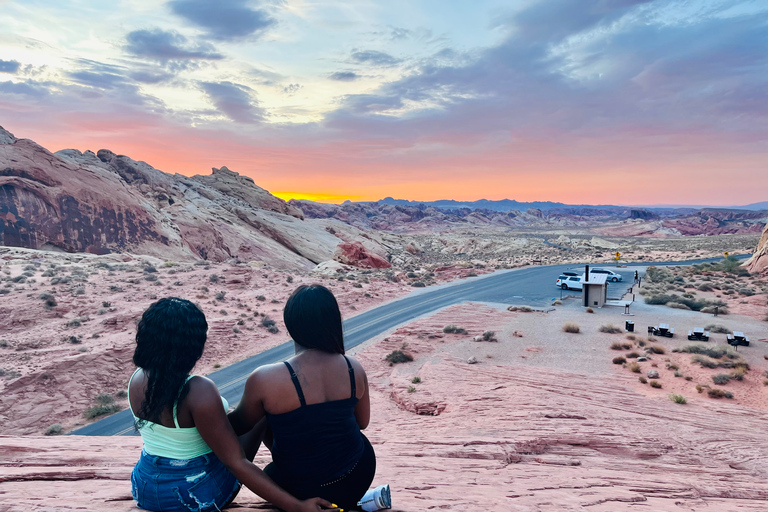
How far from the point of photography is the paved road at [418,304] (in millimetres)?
14992

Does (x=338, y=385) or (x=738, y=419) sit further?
(x=738, y=419)

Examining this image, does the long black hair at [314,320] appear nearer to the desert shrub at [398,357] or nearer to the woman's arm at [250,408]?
the woman's arm at [250,408]

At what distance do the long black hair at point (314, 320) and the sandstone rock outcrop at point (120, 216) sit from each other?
48601mm

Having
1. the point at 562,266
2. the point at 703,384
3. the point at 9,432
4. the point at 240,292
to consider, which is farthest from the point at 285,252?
the point at 703,384

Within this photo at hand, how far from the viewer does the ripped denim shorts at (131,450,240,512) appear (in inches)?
117

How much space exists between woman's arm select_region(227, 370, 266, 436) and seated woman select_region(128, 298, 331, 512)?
0.16 meters

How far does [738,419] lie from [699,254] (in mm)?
70629

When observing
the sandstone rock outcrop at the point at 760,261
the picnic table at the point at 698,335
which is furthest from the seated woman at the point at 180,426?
the sandstone rock outcrop at the point at 760,261

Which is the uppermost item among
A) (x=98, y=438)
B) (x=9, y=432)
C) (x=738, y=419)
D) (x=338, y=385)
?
(x=338, y=385)

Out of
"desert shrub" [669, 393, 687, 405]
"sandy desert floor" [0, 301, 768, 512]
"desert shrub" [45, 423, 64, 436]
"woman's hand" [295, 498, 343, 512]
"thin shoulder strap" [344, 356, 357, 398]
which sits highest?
"thin shoulder strap" [344, 356, 357, 398]

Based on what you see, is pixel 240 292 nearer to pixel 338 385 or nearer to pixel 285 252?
pixel 338 385

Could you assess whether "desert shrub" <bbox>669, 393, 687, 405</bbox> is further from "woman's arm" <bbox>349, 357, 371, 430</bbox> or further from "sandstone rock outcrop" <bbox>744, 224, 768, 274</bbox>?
"sandstone rock outcrop" <bbox>744, 224, 768, 274</bbox>

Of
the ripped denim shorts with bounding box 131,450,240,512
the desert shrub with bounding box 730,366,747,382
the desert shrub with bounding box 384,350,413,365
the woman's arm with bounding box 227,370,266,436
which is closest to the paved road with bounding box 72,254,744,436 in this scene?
the desert shrub with bounding box 384,350,413,365

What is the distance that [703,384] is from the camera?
48.9 ft
